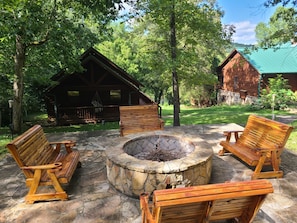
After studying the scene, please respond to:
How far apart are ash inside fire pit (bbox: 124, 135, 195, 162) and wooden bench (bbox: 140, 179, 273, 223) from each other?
2.60 m

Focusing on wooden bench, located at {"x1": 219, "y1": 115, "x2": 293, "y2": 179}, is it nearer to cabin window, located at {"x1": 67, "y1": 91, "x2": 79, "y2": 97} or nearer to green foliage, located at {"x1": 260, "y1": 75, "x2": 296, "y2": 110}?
green foliage, located at {"x1": 260, "y1": 75, "x2": 296, "y2": 110}

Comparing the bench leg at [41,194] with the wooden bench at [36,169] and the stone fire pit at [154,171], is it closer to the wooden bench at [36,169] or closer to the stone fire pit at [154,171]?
the wooden bench at [36,169]

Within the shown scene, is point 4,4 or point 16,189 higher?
point 4,4

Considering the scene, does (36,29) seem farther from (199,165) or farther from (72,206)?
(199,165)

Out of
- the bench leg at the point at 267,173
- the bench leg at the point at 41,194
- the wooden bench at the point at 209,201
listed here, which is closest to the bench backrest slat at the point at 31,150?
the bench leg at the point at 41,194

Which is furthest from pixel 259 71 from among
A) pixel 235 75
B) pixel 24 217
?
pixel 24 217

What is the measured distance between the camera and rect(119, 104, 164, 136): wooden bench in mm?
7098

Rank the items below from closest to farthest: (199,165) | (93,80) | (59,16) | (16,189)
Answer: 1. (199,165)
2. (16,189)
3. (59,16)
4. (93,80)

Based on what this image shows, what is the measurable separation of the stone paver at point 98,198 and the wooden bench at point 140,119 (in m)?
1.64

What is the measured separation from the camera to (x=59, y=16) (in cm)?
832

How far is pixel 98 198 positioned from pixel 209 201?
2340 mm

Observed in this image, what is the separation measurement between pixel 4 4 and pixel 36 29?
135cm

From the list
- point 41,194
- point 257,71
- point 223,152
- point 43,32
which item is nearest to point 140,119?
point 223,152

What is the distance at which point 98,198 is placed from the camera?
388 cm
